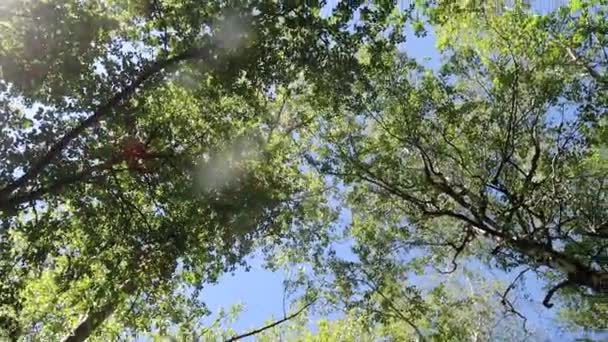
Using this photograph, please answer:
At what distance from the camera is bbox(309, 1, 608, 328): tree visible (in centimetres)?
934

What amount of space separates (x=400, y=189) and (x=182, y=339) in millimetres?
5497

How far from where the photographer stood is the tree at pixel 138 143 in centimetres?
716

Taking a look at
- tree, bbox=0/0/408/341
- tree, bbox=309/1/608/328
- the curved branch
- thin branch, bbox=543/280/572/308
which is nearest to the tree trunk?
tree, bbox=0/0/408/341

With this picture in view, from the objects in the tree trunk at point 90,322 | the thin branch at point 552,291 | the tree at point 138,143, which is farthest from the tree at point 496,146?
the tree trunk at point 90,322

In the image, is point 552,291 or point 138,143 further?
point 552,291

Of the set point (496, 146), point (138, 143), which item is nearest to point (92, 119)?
point (138, 143)

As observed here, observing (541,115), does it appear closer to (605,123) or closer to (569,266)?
(605,123)

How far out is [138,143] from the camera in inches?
326

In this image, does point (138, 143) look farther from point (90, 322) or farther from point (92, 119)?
point (90, 322)

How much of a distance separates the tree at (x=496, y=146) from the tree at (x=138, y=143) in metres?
1.74

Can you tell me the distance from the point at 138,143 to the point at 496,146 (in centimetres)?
621

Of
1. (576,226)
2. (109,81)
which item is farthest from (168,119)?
(576,226)

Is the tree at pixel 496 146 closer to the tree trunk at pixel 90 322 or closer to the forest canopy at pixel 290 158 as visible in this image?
the forest canopy at pixel 290 158

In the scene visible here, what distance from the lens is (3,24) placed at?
6820 millimetres
